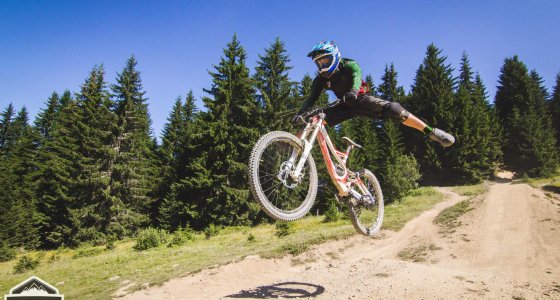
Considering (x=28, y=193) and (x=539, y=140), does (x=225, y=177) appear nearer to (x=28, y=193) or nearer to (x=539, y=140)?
(x=28, y=193)

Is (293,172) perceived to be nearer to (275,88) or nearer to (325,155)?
(325,155)

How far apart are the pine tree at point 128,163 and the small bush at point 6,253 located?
9362 millimetres

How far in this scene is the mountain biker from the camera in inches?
240

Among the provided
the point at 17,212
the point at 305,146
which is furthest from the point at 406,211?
the point at 17,212

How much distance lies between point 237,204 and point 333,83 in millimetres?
30797

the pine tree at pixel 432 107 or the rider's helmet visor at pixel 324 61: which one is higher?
the pine tree at pixel 432 107

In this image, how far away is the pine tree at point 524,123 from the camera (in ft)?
179

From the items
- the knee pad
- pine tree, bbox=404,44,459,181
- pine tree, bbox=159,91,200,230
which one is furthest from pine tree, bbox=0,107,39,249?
pine tree, bbox=404,44,459,181

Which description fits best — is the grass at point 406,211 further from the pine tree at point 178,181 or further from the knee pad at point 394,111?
the pine tree at point 178,181

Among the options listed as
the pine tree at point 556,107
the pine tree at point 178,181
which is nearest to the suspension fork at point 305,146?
the pine tree at point 178,181

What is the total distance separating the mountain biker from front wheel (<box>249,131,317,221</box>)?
0.64 metres

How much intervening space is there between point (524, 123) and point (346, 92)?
66.2 m

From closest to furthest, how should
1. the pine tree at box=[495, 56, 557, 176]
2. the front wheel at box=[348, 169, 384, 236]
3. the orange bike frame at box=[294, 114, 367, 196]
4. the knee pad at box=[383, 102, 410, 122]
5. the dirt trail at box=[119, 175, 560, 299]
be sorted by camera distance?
the orange bike frame at box=[294, 114, 367, 196], the knee pad at box=[383, 102, 410, 122], the front wheel at box=[348, 169, 384, 236], the dirt trail at box=[119, 175, 560, 299], the pine tree at box=[495, 56, 557, 176]

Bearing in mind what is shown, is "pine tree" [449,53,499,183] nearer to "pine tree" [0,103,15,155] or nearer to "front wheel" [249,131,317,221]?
"front wheel" [249,131,317,221]
